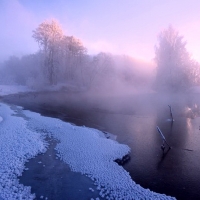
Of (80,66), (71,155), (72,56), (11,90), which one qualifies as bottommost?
(71,155)

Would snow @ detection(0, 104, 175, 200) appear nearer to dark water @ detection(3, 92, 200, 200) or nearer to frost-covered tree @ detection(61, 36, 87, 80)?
dark water @ detection(3, 92, 200, 200)

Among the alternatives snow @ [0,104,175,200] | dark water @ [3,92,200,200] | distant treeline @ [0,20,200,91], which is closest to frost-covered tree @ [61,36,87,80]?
distant treeline @ [0,20,200,91]

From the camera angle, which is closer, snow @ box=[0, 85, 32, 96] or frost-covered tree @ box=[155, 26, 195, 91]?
snow @ box=[0, 85, 32, 96]

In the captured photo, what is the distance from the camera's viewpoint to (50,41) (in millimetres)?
61156

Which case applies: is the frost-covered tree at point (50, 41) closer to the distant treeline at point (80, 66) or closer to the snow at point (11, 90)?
the distant treeline at point (80, 66)

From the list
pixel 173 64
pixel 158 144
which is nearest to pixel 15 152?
pixel 158 144

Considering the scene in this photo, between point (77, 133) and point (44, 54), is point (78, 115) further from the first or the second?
point (44, 54)

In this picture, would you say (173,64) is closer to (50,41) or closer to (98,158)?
(50,41)

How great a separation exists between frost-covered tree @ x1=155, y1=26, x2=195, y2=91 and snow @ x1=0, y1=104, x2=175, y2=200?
49033 mm

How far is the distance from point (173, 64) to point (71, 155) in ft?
185

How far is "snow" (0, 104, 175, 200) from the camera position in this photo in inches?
462

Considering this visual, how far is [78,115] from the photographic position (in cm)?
3331

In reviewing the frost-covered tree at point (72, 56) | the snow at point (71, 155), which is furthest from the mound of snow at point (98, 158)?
the frost-covered tree at point (72, 56)

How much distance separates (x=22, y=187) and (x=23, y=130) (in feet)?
34.9
